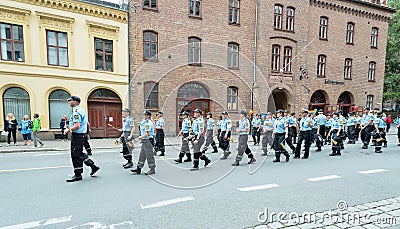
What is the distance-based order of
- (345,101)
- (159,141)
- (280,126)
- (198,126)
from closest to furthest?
(198,126) → (280,126) → (159,141) → (345,101)

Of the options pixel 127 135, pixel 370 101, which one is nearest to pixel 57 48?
pixel 127 135

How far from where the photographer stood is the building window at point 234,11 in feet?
51.6

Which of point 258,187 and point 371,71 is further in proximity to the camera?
point 371,71

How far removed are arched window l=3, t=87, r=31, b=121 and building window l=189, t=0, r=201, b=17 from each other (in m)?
10.9

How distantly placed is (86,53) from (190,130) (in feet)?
31.6

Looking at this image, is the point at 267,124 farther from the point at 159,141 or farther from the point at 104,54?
the point at 104,54

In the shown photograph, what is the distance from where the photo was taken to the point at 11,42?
1130 cm

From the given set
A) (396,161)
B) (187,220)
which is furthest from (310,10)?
(187,220)

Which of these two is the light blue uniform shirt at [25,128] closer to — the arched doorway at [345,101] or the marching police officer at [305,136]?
the marching police officer at [305,136]

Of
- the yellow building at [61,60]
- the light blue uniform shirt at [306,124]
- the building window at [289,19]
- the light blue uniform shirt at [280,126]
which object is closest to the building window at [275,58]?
the building window at [289,19]

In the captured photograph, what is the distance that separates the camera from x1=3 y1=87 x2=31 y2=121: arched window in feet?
37.1

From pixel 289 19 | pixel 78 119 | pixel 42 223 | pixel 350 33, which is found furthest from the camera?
pixel 350 33

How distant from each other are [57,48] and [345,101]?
76.1 feet

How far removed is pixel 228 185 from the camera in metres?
4.66
